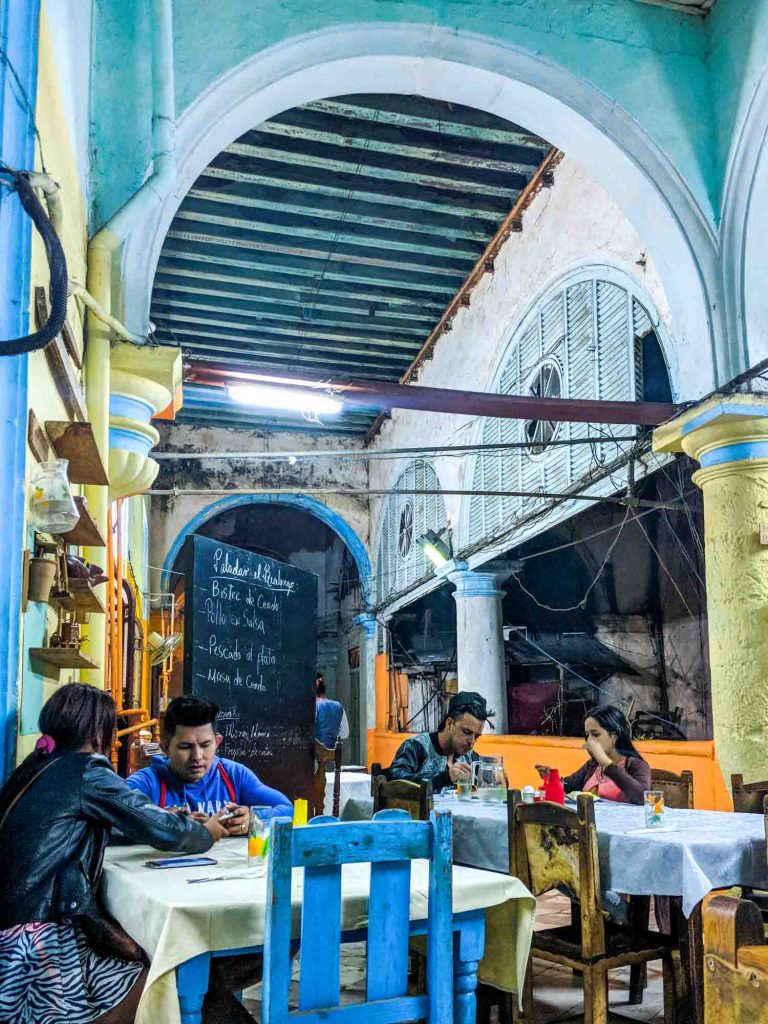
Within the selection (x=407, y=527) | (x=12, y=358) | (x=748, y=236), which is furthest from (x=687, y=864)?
(x=407, y=527)

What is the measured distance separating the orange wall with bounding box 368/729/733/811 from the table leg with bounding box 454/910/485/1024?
396 cm

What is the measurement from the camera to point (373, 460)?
16.2 m

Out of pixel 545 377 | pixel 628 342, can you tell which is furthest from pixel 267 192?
pixel 628 342

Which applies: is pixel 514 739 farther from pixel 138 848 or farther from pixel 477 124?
pixel 138 848

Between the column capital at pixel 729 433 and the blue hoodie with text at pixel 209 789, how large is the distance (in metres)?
3.61

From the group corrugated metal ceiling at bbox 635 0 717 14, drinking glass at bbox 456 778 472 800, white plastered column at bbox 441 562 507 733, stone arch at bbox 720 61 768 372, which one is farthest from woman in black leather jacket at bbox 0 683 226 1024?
white plastered column at bbox 441 562 507 733

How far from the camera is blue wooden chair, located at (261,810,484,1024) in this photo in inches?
92.6

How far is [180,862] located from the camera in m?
3.11

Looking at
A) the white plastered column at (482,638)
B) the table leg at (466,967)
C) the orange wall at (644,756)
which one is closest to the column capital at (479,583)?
the white plastered column at (482,638)

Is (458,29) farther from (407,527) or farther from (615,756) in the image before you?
(407,527)

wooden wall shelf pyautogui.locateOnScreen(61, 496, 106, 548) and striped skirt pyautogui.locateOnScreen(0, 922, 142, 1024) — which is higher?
wooden wall shelf pyautogui.locateOnScreen(61, 496, 106, 548)

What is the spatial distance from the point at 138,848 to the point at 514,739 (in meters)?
7.36

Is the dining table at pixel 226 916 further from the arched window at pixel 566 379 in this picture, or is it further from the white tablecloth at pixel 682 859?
the arched window at pixel 566 379

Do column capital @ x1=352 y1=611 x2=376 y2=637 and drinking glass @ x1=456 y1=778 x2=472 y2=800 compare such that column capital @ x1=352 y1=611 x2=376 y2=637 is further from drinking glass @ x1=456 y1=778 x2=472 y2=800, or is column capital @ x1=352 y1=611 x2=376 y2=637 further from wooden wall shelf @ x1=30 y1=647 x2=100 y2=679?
wooden wall shelf @ x1=30 y1=647 x2=100 y2=679
